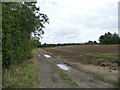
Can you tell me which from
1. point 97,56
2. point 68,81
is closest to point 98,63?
point 97,56

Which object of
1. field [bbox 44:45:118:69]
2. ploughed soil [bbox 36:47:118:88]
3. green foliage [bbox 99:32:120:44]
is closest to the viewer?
ploughed soil [bbox 36:47:118:88]

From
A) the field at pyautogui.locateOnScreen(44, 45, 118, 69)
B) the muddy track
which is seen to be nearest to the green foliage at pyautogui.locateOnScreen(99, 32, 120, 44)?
the field at pyautogui.locateOnScreen(44, 45, 118, 69)

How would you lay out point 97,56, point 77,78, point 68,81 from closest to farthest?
1. point 68,81
2. point 77,78
3. point 97,56

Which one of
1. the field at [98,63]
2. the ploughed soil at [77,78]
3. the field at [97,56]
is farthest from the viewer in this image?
the field at [97,56]

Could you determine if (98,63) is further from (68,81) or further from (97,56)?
(68,81)

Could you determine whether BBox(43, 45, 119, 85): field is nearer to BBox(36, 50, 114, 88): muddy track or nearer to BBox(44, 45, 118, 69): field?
BBox(44, 45, 118, 69): field

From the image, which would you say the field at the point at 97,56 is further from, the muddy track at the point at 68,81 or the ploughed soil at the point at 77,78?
the muddy track at the point at 68,81

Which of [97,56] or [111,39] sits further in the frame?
[111,39]

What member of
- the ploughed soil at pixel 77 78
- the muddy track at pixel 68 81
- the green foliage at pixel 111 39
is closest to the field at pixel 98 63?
the ploughed soil at pixel 77 78

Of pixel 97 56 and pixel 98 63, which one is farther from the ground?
pixel 97 56

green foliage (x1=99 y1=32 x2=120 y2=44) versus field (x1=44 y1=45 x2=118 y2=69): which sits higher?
green foliage (x1=99 y1=32 x2=120 y2=44)

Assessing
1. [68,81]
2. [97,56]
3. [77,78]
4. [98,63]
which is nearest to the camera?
[68,81]

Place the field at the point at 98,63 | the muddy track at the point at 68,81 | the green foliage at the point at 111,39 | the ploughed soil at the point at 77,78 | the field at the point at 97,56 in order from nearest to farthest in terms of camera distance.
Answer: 1. the muddy track at the point at 68,81
2. the ploughed soil at the point at 77,78
3. the field at the point at 98,63
4. the field at the point at 97,56
5. the green foliage at the point at 111,39

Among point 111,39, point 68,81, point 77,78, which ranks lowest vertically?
point 77,78
